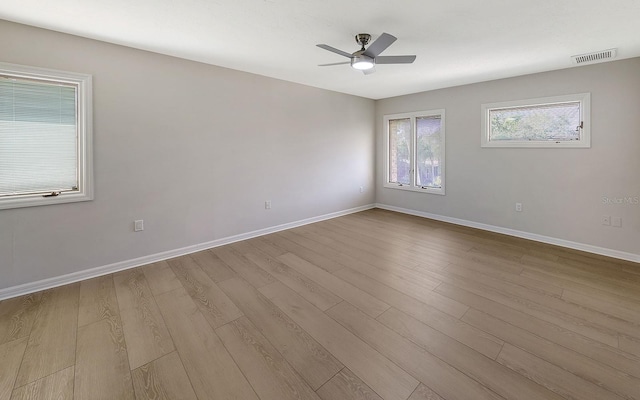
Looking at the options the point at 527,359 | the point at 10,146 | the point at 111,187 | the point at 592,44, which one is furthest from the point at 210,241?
the point at 592,44

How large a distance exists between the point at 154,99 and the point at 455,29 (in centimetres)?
331

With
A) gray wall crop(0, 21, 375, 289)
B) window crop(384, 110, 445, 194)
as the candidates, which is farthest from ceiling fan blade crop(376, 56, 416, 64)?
window crop(384, 110, 445, 194)

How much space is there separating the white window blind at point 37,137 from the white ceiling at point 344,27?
0.60 m

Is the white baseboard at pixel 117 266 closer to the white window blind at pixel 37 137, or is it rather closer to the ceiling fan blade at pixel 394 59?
the white window blind at pixel 37 137

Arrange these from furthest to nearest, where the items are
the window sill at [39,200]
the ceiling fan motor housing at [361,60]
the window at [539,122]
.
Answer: the window at [539,122] → the ceiling fan motor housing at [361,60] → the window sill at [39,200]

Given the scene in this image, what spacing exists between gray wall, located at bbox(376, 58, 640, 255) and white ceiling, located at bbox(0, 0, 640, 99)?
406mm

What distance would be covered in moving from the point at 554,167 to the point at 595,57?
138 cm

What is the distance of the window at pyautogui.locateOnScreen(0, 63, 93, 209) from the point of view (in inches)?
97.7

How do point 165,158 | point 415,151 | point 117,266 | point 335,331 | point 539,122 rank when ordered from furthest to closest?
point 415,151 < point 539,122 < point 165,158 < point 117,266 < point 335,331

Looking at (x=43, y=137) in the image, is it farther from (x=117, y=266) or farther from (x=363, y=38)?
(x=363, y=38)

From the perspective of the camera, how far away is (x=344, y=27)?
2.49 m

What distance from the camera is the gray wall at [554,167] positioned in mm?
3289

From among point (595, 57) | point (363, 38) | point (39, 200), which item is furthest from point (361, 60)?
point (39, 200)

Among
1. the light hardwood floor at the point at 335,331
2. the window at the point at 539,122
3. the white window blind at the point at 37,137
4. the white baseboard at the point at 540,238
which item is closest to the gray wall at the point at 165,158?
the white window blind at the point at 37,137
